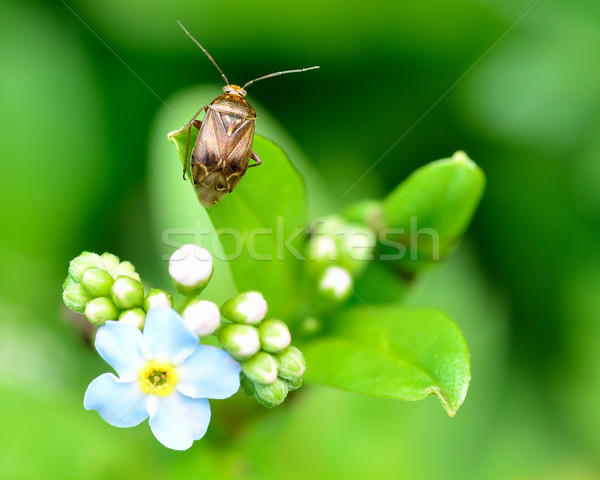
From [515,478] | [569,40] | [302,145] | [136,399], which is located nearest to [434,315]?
[136,399]

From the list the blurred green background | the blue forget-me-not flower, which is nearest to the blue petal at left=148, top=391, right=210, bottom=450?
the blue forget-me-not flower

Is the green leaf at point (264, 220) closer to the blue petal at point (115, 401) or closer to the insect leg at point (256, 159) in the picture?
the insect leg at point (256, 159)

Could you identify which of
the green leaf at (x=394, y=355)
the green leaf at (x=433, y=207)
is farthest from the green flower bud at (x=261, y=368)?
the green leaf at (x=433, y=207)

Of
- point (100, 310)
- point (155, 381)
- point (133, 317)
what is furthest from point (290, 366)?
point (100, 310)

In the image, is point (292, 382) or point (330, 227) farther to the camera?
point (330, 227)

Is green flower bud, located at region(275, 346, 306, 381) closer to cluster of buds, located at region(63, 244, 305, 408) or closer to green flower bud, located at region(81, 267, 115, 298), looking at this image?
cluster of buds, located at region(63, 244, 305, 408)

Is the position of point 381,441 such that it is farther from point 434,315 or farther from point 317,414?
point 434,315

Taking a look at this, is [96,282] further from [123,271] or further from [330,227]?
[330,227]
